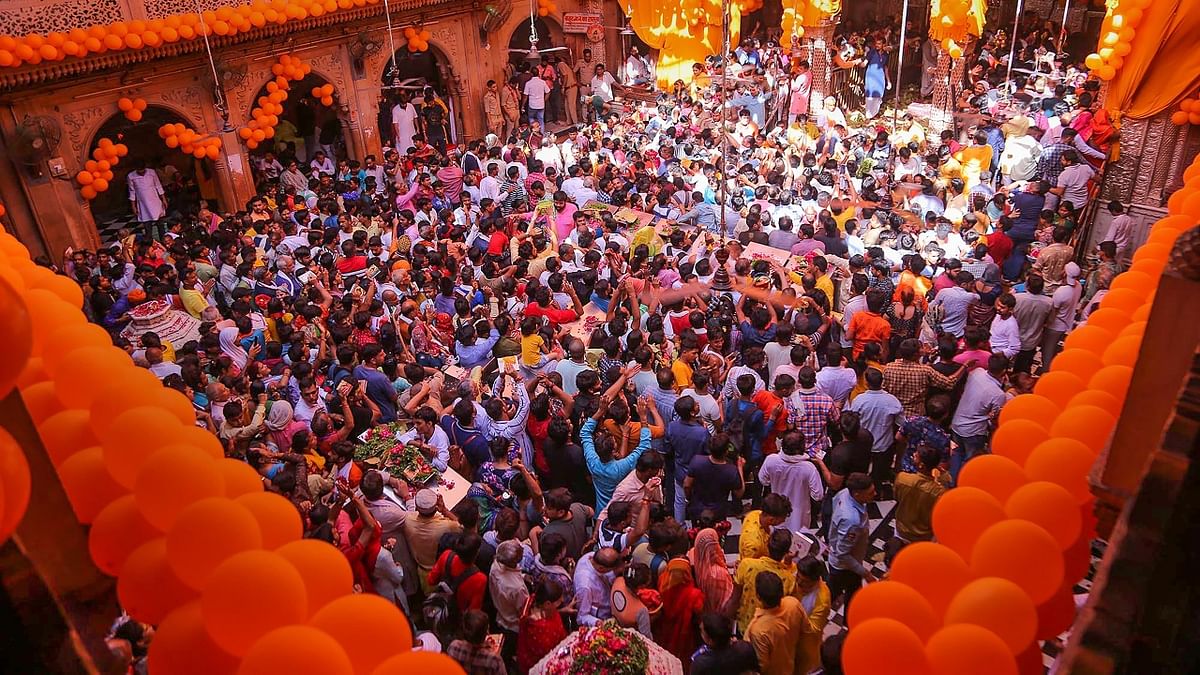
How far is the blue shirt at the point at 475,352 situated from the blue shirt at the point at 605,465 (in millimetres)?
1666

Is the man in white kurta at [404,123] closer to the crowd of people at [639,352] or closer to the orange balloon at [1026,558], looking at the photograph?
the crowd of people at [639,352]

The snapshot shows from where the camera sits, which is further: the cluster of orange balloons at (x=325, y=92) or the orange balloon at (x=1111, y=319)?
the cluster of orange balloons at (x=325, y=92)

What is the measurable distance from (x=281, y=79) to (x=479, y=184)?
4.10 meters

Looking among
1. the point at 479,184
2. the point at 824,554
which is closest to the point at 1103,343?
the point at 824,554

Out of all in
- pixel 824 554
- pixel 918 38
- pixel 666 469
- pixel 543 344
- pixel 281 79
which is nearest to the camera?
pixel 824 554

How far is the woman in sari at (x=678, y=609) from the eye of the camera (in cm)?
441

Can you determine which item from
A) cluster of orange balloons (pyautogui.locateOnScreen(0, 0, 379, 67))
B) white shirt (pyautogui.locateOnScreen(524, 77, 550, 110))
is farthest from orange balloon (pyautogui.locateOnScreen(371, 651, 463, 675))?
white shirt (pyautogui.locateOnScreen(524, 77, 550, 110))

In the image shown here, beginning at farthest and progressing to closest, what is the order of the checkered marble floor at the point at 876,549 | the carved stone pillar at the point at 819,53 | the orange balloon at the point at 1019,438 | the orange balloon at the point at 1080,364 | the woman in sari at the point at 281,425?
the carved stone pillar at the point at 819,53, the woman in sari at the point at 281,425, the checkered marble floor at the point at 876,549, the orange balloon at the point at 1080,364, the orange balloon at the point at 1019,438

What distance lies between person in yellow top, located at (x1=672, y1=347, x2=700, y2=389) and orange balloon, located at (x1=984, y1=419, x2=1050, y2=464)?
122 inches

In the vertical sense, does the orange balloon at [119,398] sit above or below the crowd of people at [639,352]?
above

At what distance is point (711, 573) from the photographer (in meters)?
4.55

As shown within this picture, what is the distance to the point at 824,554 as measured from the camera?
228 inches

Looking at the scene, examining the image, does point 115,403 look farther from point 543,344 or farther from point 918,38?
point 918,38

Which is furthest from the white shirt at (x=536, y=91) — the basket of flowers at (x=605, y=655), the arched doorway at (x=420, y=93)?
the basket of flowers at (x=605, y=655)
